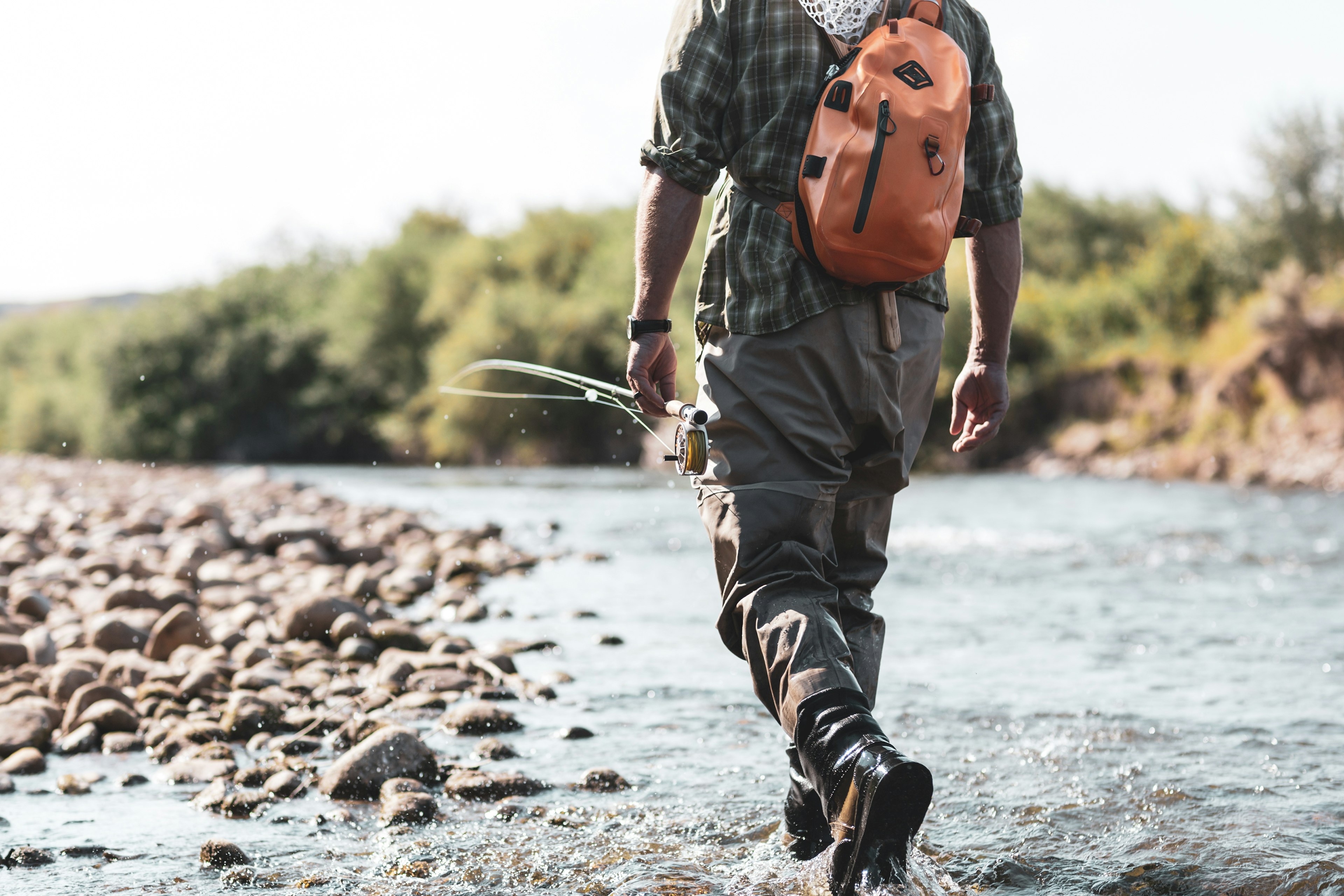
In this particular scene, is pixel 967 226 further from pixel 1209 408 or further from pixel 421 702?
pixel 1209 408

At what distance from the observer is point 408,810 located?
3041 mm

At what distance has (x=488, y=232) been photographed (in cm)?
5181

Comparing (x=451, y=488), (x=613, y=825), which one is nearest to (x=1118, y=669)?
(x=613, y=825)

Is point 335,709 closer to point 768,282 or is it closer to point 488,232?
point 768,282

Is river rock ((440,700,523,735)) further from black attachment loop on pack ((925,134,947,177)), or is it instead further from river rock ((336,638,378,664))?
black attachment loop on pack ((925,134,947,177))

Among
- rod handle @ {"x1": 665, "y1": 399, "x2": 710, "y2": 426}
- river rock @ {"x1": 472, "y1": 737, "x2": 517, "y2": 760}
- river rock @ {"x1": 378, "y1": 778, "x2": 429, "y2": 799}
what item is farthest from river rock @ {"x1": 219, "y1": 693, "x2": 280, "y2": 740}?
Answer: rod handle @ {"x1": 665, "y1": 399, "x2": 710, "y2": 426}

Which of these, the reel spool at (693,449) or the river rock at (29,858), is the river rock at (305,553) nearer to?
the river rock at (29,858)

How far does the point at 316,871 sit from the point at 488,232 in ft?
167

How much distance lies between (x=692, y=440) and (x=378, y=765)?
5.18 ft

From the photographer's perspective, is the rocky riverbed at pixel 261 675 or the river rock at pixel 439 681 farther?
the river rock at pixel 439 681

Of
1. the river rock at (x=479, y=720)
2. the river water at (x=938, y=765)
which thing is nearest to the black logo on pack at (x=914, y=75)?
the river water at (x=938, y=765)

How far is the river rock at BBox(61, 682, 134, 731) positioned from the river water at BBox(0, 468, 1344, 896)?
0.32 meters

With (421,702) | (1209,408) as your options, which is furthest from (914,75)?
(1209,408)

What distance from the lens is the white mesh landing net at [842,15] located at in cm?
239
